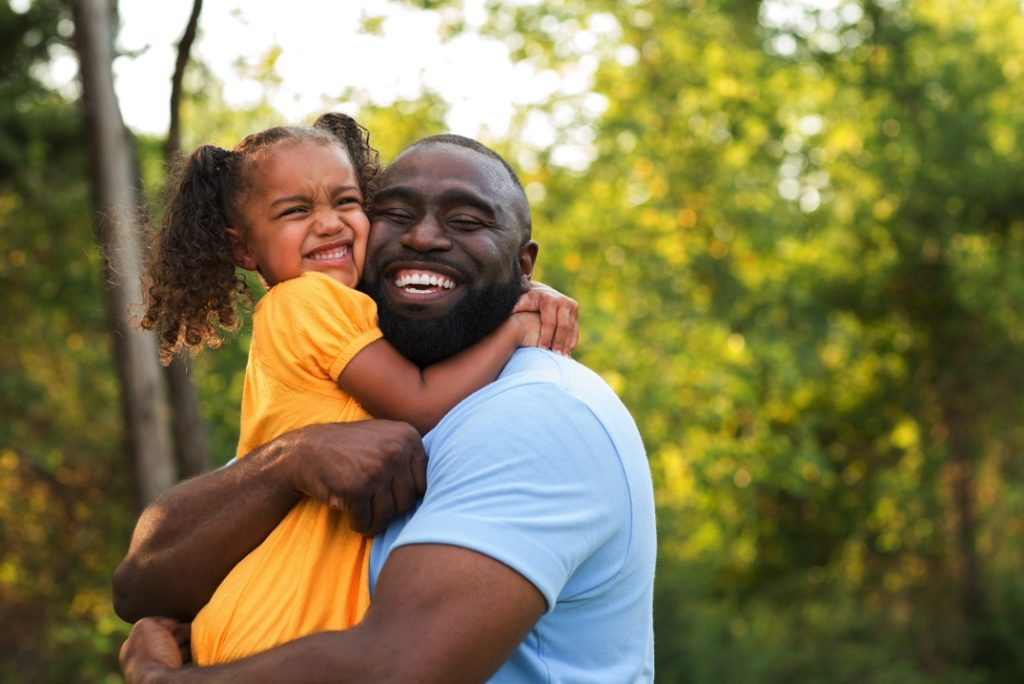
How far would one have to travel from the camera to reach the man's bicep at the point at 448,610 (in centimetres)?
213

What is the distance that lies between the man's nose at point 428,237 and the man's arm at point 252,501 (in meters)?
0.47

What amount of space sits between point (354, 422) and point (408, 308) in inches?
14.4

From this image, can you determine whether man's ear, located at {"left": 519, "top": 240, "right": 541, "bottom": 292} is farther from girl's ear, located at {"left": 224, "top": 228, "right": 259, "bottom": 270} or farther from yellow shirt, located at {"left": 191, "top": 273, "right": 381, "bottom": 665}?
girl's ear, located at {"left": 224, "top": 228, "right": 259, "bottom": 270}

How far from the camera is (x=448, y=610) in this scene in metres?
2.13

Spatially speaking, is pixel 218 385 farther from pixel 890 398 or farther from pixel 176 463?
pixel 890 398

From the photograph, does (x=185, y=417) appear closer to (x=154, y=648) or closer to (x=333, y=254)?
(x=333, y=254)

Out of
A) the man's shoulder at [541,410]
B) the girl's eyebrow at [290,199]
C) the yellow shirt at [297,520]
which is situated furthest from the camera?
the girl's eyebrow at [290,199]

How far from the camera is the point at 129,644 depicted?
2686 millimetres

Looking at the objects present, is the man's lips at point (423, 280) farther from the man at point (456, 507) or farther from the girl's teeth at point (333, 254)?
the girl's teeth at point (333, 254)

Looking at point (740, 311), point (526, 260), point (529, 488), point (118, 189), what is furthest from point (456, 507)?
point (740, 311)

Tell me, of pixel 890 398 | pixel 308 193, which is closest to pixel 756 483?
pixel 890 398

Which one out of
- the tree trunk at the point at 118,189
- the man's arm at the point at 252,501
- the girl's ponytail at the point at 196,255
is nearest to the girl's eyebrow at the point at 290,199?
the girl's ponytail at the point at 196,255

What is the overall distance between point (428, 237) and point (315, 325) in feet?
0.99

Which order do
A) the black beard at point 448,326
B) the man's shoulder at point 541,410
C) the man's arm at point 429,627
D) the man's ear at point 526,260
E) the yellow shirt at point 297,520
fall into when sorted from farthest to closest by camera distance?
1. the man's ear at point 526,260
2. the black beard at point 448,326
3. the yellow shirt at point 297,520
4. the man's shoulder at point 541,410
5. the man's arm at point 429,627
